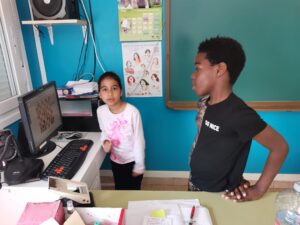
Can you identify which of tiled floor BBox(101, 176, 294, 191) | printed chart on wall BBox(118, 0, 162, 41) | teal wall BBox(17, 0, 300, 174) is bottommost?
tiled floor BBox(101, 176, 294, 191)

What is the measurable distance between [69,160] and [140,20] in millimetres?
1188

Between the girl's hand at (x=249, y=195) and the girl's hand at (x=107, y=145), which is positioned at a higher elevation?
the girl's hand at (x=249, y=195)

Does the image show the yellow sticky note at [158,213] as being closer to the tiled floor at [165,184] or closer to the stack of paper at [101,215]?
the stack of paper at [101,215]

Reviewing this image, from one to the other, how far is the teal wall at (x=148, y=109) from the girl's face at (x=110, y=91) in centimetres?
54

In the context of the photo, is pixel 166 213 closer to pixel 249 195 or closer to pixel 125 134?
pixel 249 195

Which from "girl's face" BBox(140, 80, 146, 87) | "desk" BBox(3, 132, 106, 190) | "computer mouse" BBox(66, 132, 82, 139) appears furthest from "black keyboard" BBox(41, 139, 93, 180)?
"girl's face" BBox(140, 80, 146, 87)

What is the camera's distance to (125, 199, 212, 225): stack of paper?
2.96 ft

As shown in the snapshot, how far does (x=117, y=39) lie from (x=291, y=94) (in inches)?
60.0

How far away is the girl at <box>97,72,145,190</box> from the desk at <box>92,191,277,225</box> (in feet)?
1.66

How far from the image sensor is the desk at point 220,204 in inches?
36.8

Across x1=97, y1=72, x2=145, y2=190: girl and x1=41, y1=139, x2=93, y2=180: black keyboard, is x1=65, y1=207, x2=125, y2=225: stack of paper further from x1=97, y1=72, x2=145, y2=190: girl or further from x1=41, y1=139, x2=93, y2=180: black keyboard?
x1=97, y1=72, x2=145, y2=190: girl

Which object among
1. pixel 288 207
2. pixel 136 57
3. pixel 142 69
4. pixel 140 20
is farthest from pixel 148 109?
pixel 288 207

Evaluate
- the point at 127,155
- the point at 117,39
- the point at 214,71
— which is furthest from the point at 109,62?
the point at 214,71

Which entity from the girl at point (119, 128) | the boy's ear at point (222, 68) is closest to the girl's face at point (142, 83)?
the girl at point (119, 128)
